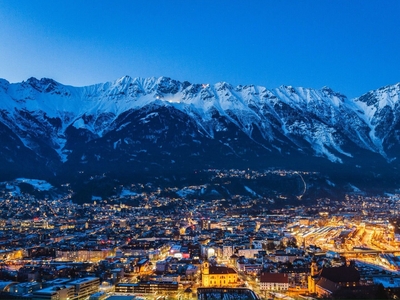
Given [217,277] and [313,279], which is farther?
[217,277]

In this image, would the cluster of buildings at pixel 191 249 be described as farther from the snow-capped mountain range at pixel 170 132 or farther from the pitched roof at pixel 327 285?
the snow-capped mountain range at pixel 170 132

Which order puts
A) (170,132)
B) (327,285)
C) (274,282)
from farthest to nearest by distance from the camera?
(170,132) < (274,282) < (327,285)

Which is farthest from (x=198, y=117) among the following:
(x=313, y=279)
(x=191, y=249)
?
(x=313, y=279)

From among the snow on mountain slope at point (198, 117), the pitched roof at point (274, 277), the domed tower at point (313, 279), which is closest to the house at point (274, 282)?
the pitched roof at point (274, 277)

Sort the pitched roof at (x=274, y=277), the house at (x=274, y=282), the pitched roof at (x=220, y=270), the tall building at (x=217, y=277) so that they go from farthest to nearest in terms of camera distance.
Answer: the pitched roof at (x=220, y=270) < the tall building at (x=217, y=277) < the pitched roof at (x=274, y=277) < the house at (x=274, y=282)

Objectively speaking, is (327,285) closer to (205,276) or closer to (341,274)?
(341,274)

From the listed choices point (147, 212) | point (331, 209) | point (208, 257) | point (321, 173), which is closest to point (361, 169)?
point (321, 173)
